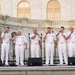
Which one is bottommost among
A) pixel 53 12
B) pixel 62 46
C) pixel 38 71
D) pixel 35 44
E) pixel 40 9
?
pixel 38 71

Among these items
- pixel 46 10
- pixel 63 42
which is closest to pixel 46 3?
pixel 46 10

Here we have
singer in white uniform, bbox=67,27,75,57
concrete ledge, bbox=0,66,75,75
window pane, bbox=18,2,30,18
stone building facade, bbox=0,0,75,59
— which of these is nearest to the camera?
concrete ledge, bbox=0,66,75,75

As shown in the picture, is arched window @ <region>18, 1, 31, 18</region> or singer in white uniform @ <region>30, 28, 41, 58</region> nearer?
singer in white uniform @ <region>30, 28, 41, 58</region>

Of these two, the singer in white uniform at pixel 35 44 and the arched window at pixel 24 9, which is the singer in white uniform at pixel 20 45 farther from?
the arched window at pixel 24 9

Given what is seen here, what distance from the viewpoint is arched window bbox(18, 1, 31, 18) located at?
139ft

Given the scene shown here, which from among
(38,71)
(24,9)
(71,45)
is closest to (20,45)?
(71,45)

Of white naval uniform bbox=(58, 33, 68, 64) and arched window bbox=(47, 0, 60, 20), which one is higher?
arched window bbox=(47, 0, 60, 20)

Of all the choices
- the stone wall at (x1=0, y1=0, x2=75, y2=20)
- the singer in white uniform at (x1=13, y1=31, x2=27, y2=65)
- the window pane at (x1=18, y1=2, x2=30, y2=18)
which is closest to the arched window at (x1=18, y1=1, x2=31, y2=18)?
the window pane at (x1=18, y1=2, x2=30, y2=18)

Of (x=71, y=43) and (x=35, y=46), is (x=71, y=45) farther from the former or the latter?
(x=35, y=46)

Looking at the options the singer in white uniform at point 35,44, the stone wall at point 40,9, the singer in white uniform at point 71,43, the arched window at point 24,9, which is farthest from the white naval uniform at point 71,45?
the arched window at point 24,9

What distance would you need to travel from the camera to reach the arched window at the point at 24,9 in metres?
42.2

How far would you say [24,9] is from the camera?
1667 inches

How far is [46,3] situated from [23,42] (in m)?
24.2

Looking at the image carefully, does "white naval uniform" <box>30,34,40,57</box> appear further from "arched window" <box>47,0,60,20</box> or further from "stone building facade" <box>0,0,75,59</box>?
"arched window" <box>47,0,60,20</box>
